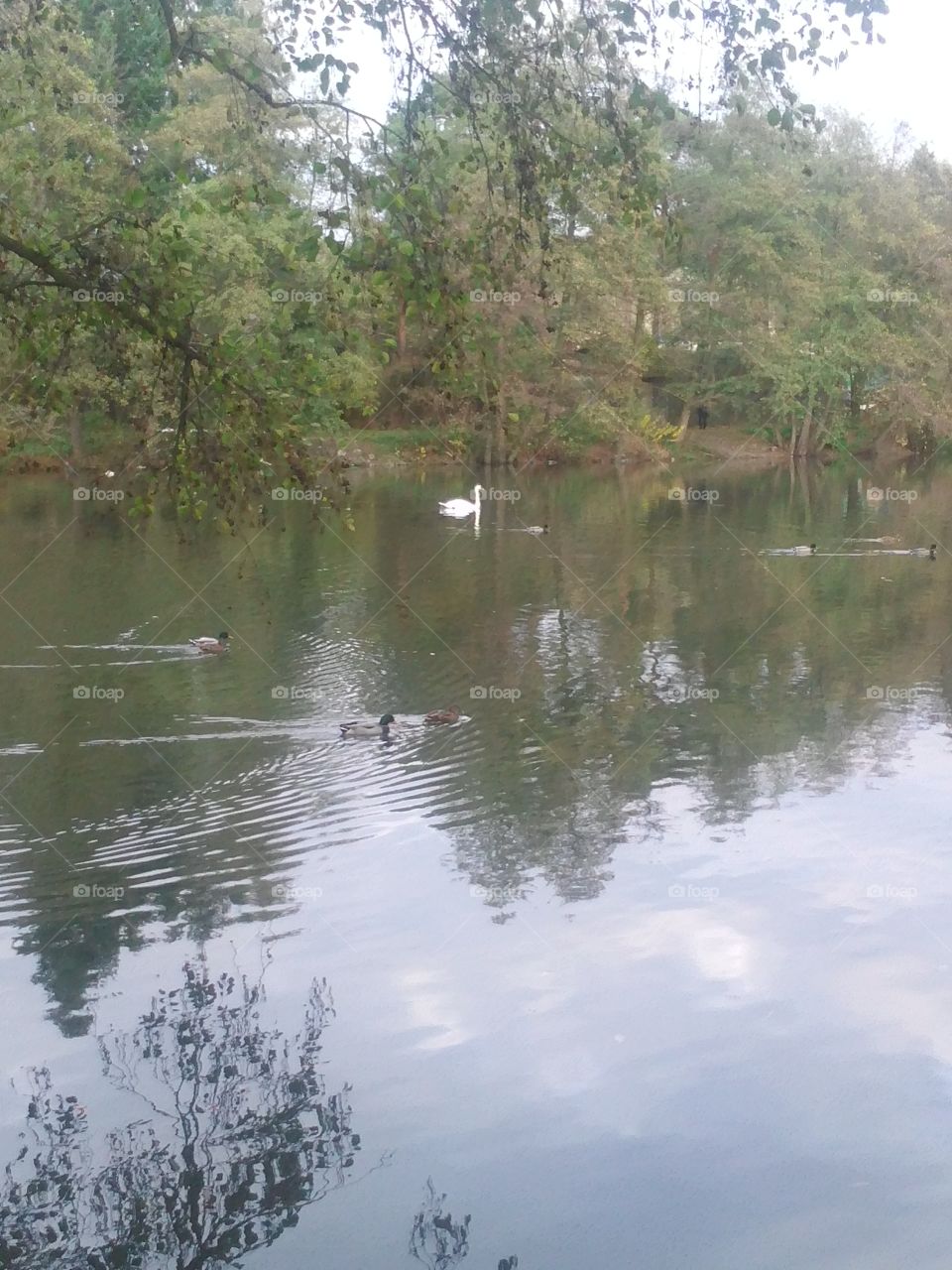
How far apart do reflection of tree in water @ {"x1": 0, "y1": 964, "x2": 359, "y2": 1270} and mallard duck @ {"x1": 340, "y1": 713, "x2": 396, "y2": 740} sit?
6090 mm

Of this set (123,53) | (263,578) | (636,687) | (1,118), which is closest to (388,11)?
(1,118)

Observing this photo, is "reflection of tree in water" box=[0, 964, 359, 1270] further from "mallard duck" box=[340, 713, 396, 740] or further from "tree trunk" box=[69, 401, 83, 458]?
"tree trunk" box=[69, 401, 83, 458]

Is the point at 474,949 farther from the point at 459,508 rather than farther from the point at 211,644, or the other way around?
the point at 459,508

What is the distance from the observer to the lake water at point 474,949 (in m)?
6.46

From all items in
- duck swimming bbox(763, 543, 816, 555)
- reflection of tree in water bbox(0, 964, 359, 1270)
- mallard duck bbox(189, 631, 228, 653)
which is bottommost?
reflection of tree in water bbox(0, 964, 359, 1270)

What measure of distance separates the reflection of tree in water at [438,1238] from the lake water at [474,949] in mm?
18

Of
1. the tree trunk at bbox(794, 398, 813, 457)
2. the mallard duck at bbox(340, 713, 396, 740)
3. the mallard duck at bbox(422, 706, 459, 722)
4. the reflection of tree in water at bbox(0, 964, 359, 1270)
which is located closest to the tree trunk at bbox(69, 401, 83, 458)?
the tree trunk at bbox(794, 398, 813, 457)

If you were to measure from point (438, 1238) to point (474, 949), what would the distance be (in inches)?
119

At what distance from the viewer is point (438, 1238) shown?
625cm

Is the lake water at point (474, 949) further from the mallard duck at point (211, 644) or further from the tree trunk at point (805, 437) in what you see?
the tree trunk at point (805, 437)

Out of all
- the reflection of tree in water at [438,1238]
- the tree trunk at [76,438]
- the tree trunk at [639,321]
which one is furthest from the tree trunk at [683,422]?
the reflection of tree in water at [438,1238]

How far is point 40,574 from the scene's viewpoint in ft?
80.1

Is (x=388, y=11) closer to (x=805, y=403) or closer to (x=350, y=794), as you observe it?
(x=350, y=794)

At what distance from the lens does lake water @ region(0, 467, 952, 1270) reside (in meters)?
6.46
